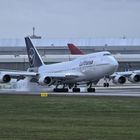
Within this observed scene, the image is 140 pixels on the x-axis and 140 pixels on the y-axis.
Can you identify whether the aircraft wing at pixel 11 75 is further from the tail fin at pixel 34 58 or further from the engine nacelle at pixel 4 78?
the tail fin at pixel 34 58

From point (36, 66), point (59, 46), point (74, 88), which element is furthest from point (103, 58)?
point (59, 46)

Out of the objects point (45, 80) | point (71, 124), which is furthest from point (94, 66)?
point (71, 124)

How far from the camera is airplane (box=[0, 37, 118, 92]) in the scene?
6881 centimetres

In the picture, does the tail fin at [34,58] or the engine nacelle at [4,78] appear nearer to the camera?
the engine nacelle at [4,78]

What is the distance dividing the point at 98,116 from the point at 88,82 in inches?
1700

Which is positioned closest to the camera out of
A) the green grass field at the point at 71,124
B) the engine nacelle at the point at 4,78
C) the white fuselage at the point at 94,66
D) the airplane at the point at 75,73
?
the green grass field at the point at 71,124

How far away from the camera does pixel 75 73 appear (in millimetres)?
71062

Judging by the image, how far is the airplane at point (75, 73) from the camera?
6881cm

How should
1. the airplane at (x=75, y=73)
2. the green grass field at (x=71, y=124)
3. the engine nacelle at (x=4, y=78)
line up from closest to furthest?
the green grass field at (x=71, y=124) < the airplane at (x=75, y=73) < the engine nacelle at (x=4, y=78)

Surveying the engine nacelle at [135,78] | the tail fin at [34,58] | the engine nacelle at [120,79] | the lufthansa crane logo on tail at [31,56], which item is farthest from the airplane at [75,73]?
the engine nacelle at [120,79]

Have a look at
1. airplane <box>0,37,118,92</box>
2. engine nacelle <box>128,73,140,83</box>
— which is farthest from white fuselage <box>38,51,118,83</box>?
engine nacelle <box>128,73,140,83</box>

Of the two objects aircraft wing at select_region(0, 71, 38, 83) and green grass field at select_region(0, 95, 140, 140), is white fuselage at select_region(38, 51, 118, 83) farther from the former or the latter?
green grass field at select_region(0, 95, 140, 140)

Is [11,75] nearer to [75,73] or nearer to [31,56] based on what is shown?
[75,73]

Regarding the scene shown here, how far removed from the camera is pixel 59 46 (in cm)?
19825
